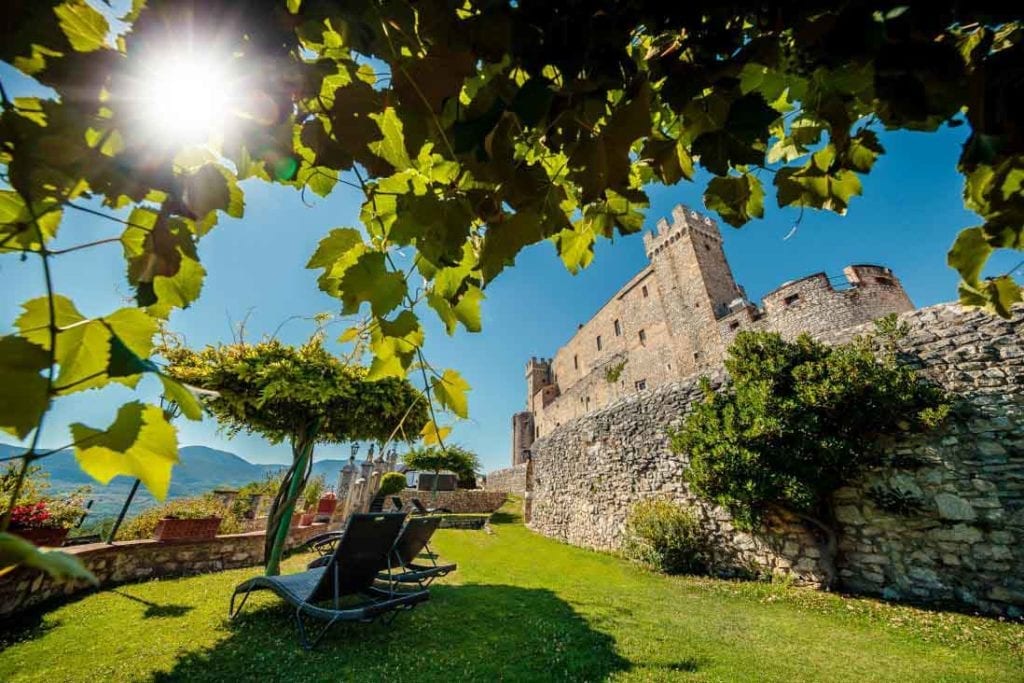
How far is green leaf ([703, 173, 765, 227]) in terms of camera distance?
113 cm

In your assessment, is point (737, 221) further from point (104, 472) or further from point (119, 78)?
point (104, 472)

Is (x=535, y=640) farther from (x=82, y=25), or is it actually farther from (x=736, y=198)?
(x=82, y=25)

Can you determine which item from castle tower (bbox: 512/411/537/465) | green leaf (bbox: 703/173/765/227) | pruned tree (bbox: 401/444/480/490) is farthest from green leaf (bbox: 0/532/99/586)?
castle tower (bbox: 512/411/537/465)

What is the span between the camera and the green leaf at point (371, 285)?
839 millimetres

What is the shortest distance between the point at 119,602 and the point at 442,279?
598cm

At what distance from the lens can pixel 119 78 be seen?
0.63 meters

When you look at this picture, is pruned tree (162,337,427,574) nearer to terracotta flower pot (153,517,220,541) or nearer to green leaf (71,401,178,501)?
terracotta flower pot (153,517,220,541)

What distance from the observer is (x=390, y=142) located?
2.80ft

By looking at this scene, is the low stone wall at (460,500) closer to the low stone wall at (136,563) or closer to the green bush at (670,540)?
the low stone wall at (136,563)

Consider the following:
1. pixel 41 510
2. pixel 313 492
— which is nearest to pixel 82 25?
pixel 41 510

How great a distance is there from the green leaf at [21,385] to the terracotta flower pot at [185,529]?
7.31 m

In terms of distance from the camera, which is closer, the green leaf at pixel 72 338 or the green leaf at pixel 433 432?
the green leaf at pixel 72 338

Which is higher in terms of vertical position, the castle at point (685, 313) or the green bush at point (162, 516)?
the castle at point (685, 313)

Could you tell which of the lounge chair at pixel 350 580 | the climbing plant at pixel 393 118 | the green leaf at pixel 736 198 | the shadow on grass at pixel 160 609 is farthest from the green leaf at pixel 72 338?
the shadow on grass at pixel 160 609
